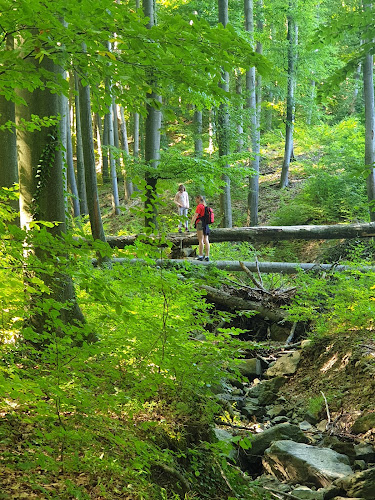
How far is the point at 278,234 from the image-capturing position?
11.4 m

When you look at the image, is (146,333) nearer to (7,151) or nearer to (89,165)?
(7,151)

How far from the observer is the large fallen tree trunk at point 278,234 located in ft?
36.2

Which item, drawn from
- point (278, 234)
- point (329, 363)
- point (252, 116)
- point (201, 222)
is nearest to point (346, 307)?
point (329, 363)

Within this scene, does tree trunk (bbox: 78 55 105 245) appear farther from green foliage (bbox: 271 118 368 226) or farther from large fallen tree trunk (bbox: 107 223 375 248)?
green foliage (bbox: 271 118 368 226)

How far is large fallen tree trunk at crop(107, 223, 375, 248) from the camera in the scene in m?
11.0

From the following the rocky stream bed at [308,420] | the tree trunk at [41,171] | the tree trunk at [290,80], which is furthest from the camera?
the tree trunk at [290,80]

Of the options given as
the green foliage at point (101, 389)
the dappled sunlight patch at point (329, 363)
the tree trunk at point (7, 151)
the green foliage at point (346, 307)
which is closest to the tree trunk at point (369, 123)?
the green foliage at point (346, 307)

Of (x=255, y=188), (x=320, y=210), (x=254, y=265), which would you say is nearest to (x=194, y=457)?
(x=254, y=265)

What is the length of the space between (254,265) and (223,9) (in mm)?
7890

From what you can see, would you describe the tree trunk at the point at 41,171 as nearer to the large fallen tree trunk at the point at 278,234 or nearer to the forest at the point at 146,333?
the forest at the point at 146,333

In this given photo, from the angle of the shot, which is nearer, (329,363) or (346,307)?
(329,363)

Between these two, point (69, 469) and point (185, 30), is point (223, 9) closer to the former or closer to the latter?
point (185, 30)

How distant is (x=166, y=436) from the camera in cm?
398

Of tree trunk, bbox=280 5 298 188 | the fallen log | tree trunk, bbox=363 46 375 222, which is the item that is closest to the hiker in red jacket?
the fallen log
